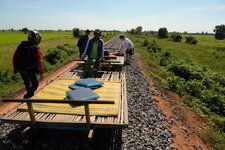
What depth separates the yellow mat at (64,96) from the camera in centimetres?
553

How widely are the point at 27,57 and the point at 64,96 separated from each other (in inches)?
53.0

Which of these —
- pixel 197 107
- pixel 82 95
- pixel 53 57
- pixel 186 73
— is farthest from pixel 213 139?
pixel 53 57

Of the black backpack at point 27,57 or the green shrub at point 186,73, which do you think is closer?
the black backpack at point 27,57

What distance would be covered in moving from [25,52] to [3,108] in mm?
3222

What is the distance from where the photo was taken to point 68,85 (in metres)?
7.43

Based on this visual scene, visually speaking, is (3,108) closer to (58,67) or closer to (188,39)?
(58,67)

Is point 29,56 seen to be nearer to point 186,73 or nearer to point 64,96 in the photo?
point 64,96

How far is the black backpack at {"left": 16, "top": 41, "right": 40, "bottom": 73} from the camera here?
615 centimetres

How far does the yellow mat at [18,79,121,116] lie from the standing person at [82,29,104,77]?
1750mm

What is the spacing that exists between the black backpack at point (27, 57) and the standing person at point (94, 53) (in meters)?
3.41

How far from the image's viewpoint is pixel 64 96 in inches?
251

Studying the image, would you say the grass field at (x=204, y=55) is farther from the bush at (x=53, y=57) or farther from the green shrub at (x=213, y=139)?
the green shrub at (x=213, y=139)

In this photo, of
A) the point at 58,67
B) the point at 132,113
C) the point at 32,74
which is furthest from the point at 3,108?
the point at 58,67

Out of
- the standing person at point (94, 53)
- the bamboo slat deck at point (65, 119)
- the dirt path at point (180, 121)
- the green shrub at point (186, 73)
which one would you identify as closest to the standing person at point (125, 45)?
the green shrub at point (186, 73)
